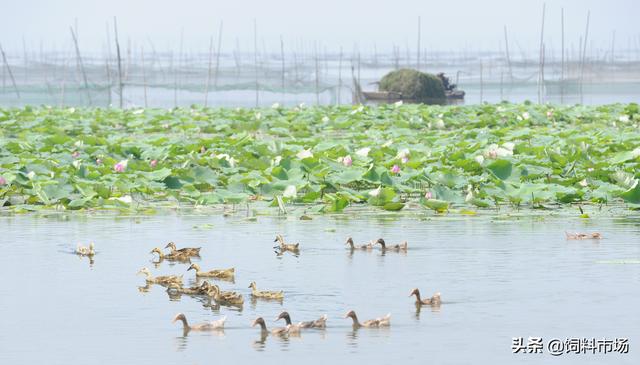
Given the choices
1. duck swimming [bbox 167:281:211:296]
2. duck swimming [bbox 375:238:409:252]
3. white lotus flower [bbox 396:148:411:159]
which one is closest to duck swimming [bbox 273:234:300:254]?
duck swimming [bbox 375:238:409:252]

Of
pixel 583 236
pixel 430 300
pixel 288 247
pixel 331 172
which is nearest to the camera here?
pixel 430 300

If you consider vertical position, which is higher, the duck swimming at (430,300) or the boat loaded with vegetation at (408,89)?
the duck swimming at (430,300)

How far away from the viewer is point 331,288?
742cm

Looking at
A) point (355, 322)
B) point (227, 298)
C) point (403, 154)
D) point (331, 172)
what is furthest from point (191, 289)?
point (403, 154)

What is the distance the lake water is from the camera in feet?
19.5

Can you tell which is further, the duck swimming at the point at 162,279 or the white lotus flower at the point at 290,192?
the white lotus flower at the point at 290,192

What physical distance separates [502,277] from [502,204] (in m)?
3.35

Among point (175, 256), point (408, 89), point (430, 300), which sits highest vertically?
point (430, 300)

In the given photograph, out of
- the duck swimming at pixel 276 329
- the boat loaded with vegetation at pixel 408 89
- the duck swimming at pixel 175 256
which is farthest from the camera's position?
the boat loaded with vegetation at pixel 408 89

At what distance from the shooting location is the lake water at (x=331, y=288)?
5.93 m

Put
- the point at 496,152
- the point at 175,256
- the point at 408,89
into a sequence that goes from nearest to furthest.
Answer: the point at 175,256 → the point at 496,152 → the point at 408,89

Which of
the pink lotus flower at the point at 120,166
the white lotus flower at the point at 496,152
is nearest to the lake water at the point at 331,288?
the pink lotus flower at the point at 120,166

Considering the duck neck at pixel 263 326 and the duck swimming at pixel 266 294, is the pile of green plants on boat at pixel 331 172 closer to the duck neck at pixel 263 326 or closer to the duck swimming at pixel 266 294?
the duck swimming at pixel 266 294

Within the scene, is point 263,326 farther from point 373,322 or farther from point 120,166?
point 120,166
